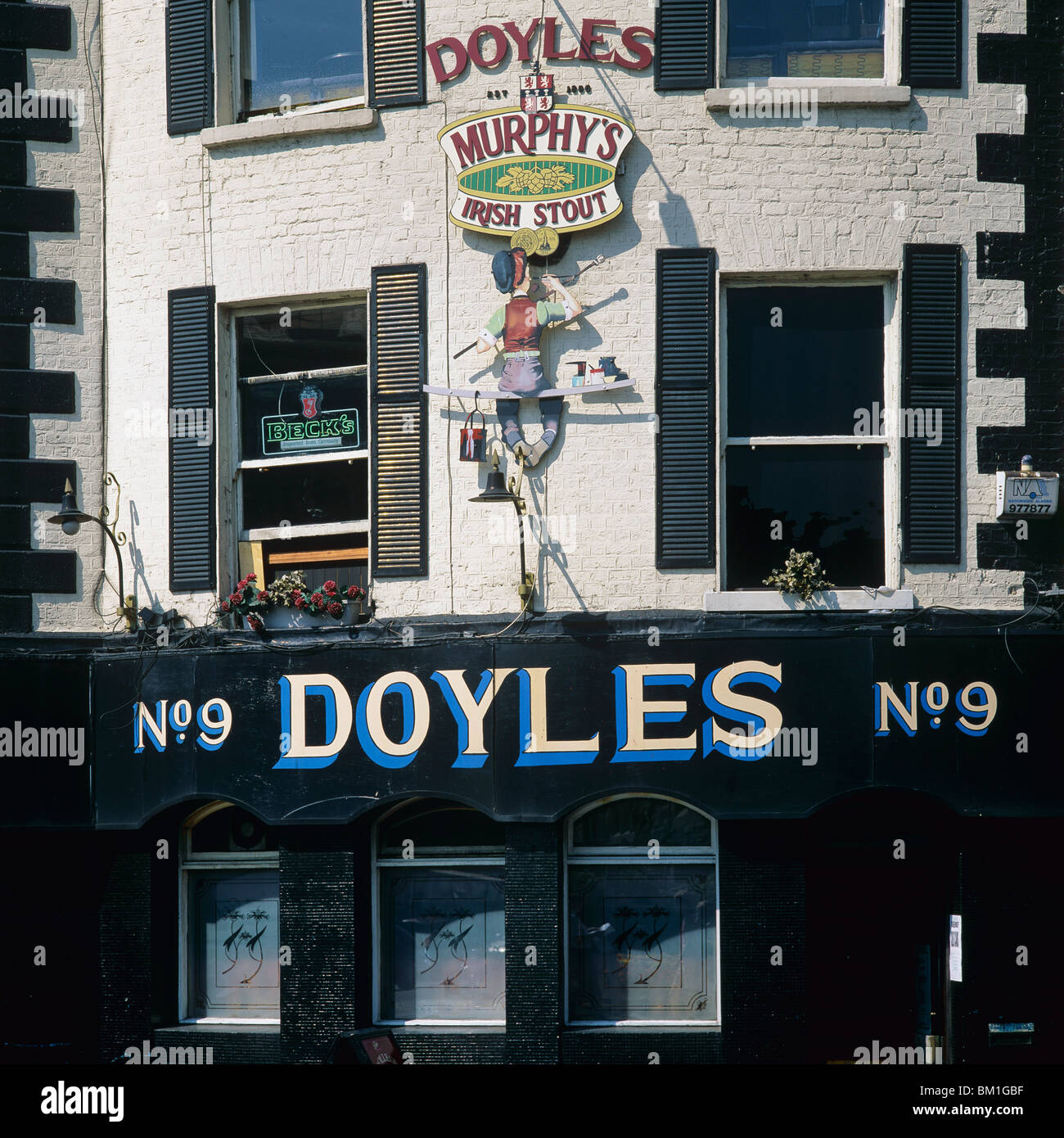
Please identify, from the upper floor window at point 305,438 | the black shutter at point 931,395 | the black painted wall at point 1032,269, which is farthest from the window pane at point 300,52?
the black painted wall at point 1032,269

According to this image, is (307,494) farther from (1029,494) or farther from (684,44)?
(1029,494)

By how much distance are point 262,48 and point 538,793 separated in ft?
23.1

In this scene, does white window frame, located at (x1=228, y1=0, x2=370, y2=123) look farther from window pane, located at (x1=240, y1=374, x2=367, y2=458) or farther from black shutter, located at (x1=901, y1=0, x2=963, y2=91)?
black shutter, located at (x1=901, y1=0, x2=963, y2=91)

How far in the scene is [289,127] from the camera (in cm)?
1231

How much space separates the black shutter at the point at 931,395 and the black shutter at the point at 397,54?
4278mm

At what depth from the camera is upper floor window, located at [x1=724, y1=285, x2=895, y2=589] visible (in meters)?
11.8

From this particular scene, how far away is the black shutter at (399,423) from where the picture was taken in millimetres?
11953

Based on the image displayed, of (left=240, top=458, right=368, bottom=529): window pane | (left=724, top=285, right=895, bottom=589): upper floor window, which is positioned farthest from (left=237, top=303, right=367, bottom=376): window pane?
(left=724, top=285, right=895, bottom=589): upper floor window

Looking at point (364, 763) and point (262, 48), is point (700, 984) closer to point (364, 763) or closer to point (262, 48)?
point (364, 763)

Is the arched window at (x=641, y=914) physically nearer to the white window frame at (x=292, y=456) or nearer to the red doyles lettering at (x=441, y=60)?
the white window frame at (x=292, y=456)

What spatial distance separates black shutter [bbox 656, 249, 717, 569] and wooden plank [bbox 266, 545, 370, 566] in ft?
8.44

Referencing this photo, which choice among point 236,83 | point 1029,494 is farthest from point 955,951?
point 236,83

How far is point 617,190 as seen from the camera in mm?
11820

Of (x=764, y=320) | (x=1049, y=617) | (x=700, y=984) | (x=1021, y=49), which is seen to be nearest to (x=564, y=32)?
(x=764, y=320)
